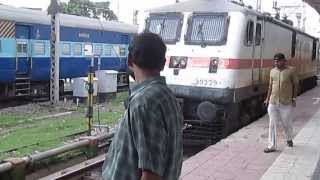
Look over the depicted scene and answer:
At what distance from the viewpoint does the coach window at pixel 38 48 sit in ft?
65.5

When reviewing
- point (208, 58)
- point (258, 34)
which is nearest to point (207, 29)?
point (208, 58)

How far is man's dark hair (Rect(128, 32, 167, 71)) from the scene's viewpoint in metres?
2.96

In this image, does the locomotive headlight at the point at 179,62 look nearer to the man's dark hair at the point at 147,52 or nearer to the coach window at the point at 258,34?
the coach window at the point at 258,34

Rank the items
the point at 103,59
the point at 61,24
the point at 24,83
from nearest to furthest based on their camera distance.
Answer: the point at 24,83 < the point at 61,24 < the point at 103,59

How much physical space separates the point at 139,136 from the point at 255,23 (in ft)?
33.6

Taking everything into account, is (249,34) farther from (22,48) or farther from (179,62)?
(22,48)

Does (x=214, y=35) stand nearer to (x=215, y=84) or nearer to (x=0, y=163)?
(x=215, y=84)

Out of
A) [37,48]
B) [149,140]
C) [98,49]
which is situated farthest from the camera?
[98,49]

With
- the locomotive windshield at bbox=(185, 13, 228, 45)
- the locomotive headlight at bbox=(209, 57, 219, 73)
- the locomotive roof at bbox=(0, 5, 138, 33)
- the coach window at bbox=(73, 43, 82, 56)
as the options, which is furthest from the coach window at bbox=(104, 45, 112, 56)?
the locomotive headlight at bbox=(209, 57, 219, 73)

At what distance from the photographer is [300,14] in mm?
50812

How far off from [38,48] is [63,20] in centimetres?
224

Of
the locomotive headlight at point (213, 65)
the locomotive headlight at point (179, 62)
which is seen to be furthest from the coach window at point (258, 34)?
the locomotive headlight at point (179, 62)

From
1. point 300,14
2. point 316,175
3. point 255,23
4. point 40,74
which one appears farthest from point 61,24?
point 300,14

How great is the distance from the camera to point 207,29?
11.9m
